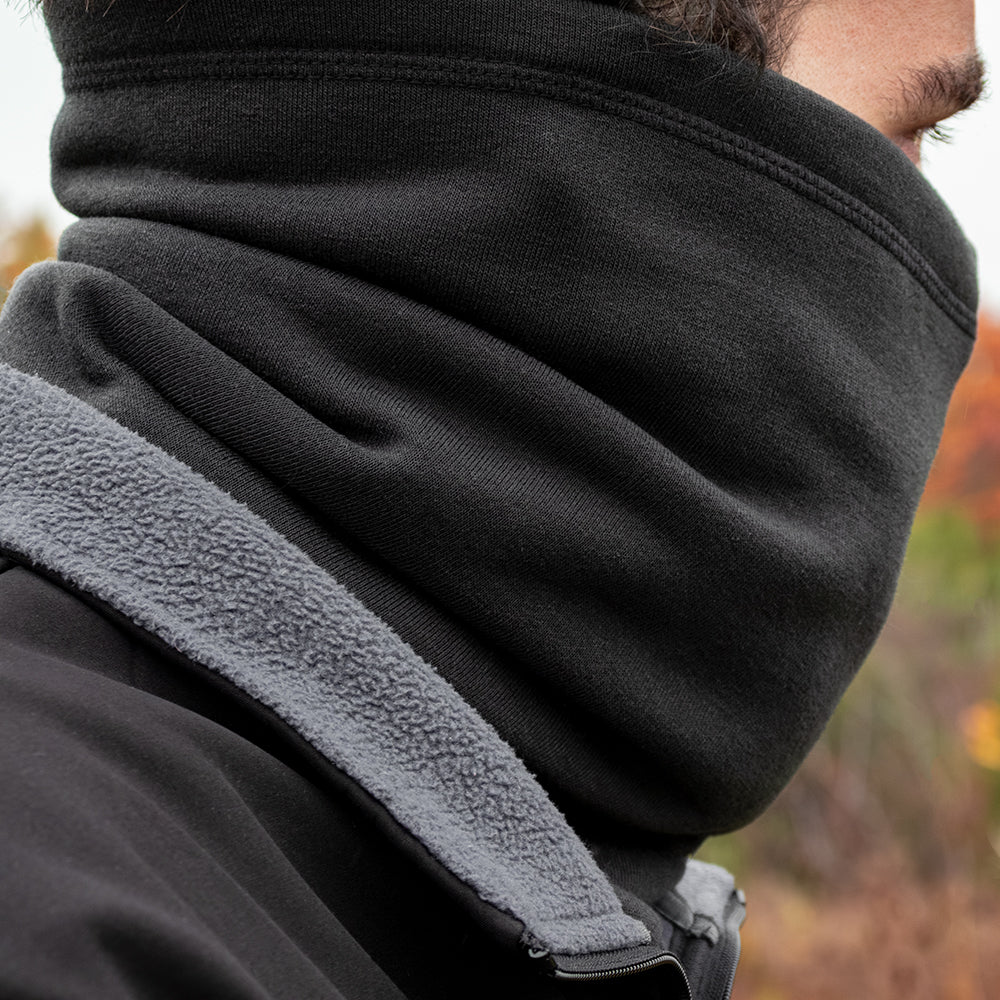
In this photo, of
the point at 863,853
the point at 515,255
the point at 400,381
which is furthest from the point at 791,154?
the point at 863,853

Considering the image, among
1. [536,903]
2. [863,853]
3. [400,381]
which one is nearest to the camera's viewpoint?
[536,903]

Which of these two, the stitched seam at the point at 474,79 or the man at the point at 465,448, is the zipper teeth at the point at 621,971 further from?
the stitched seam at the point at 474,79

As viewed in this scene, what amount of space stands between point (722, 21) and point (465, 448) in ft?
1.82

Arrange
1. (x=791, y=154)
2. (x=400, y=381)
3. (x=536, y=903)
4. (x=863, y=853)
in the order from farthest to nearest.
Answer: (x=863, y=853), (x=791, y=154), (x=400, y=381), (x=536, y=903)

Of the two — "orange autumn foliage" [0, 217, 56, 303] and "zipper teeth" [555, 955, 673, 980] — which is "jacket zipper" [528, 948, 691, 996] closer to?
"zipper teeth" [555, 955, 673, 980]

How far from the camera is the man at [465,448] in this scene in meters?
0.86

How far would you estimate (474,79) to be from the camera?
1.03 m

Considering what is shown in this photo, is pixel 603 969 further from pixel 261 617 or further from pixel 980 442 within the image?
pixel 980 442

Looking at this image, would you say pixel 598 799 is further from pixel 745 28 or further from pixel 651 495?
pixel 745 28

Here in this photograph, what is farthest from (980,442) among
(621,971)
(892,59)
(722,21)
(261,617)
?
(261,617)

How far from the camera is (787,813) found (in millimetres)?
5090

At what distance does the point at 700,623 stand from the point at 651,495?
0.16 meters

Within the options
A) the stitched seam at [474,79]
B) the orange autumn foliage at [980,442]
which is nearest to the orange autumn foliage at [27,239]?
the orange autumn foliage at [980,442]

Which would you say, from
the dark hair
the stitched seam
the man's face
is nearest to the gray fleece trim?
the stitched seam
